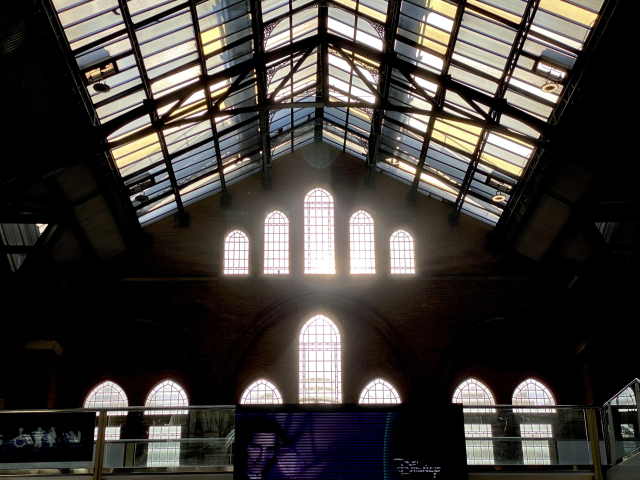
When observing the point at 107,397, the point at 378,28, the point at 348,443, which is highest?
the point at 378,28

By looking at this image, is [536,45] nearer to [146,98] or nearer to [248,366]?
[146,98]

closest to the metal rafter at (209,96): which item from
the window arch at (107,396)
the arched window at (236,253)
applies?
the arched window at (236,253)

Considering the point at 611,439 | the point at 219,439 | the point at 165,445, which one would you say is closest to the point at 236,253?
the point at 165,445

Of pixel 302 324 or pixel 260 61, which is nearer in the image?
pixel 260 61

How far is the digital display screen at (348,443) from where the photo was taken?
14.0 meters

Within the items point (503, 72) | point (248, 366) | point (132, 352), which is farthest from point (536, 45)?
point (132, 352)

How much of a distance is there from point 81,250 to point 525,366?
588 inches

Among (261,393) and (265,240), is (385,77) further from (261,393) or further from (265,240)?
(261,393)

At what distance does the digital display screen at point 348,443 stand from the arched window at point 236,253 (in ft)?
46.3

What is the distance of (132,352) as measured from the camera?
26.7 metres

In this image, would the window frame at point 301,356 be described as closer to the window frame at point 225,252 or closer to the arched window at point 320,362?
the arched window at point 320,362

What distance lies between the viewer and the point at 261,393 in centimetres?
2644

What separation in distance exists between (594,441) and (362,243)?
1466 centimetres

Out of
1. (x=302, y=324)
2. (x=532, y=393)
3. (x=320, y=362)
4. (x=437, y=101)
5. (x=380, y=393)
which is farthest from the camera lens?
(x=302, y=324)
